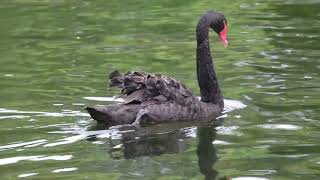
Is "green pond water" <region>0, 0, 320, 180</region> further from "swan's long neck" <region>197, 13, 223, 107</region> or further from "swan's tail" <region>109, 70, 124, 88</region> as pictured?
"swan's tail" <region>109, 70, 124, 88</region>

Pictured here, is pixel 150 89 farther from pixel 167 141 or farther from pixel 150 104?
pixel 167 141

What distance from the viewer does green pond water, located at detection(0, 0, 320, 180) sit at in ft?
20.6

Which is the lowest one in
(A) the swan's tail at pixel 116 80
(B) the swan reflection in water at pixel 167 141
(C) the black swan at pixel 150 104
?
(B) the swan reflection in water at pixel 167 141

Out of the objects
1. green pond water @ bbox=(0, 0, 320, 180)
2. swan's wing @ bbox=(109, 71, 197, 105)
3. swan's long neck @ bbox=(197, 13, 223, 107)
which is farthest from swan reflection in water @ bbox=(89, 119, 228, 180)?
swan's long neck @ bbox=(197, 13, 223, 107)

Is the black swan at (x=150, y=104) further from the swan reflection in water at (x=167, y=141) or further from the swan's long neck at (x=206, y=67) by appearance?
the swan's long neck at (x=206, y=67)

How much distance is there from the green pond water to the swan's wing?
0.26m

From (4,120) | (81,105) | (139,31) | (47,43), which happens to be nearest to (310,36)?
(139,31)

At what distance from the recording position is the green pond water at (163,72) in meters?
6.27

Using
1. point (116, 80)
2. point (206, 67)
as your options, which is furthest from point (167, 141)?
point (206, 67)

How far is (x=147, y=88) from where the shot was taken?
24.0 feet

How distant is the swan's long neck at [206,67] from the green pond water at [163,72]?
25cm

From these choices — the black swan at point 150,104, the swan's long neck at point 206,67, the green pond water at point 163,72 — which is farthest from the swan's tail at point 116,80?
the swan's long neck at point 206,67

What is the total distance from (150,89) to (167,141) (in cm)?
57

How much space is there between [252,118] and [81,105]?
170 centimetres
